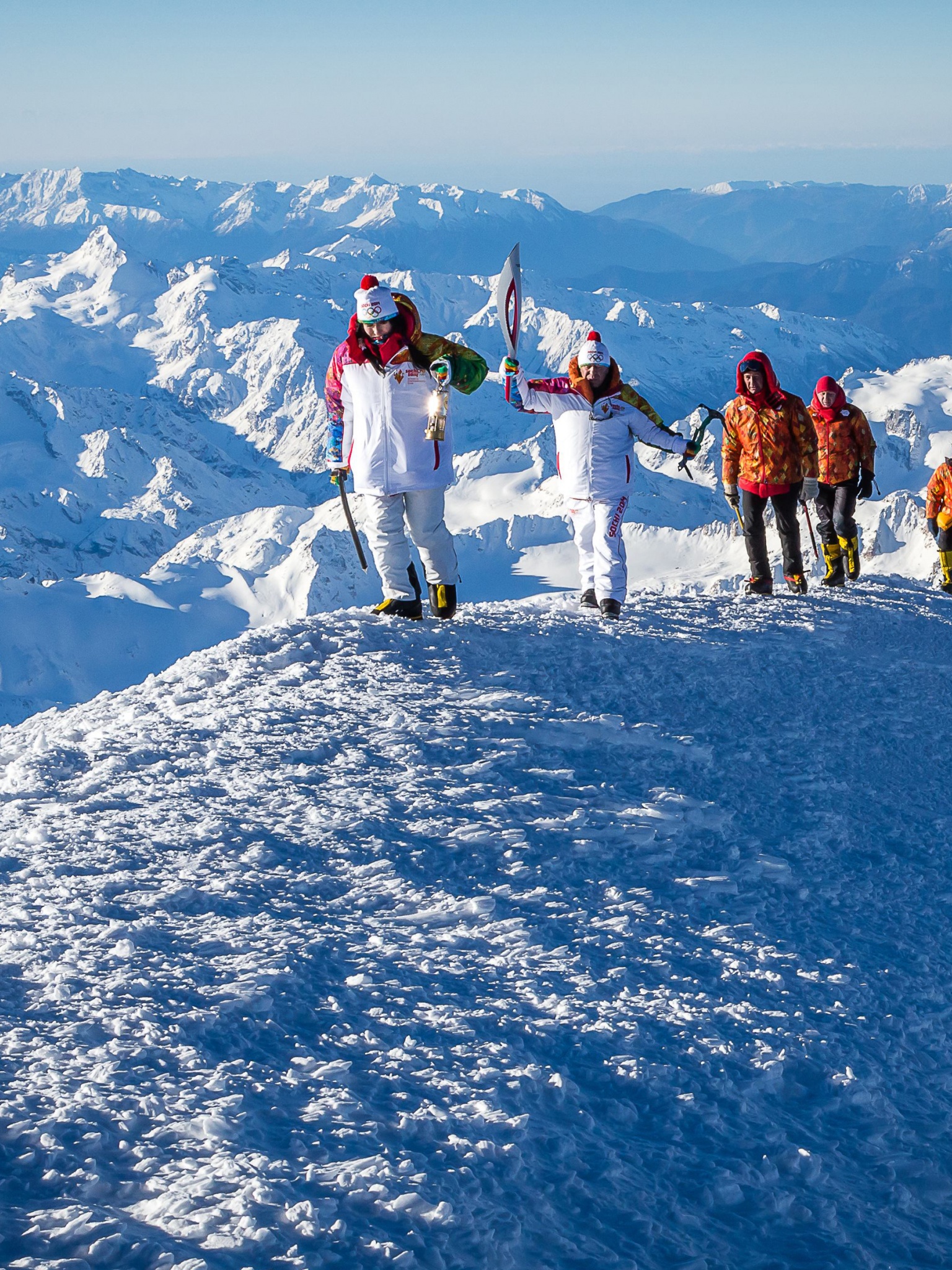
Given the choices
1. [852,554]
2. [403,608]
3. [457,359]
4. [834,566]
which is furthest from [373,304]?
[852,554]

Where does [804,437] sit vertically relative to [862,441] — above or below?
above

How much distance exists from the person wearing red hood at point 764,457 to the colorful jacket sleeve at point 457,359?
10.1 feet

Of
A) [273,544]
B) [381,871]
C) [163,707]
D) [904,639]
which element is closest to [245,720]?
[163,707]

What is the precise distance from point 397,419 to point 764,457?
4054 mm

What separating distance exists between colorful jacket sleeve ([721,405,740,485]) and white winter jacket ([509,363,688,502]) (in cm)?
121

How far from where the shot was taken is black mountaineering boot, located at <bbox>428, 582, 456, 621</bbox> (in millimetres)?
8945

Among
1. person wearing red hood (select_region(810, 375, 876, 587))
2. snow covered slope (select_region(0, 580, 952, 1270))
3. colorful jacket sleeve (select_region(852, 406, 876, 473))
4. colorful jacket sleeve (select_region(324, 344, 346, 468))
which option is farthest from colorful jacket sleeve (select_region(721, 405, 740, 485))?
colorful jacket sleeve (select_region(324, 344, 346, 468))

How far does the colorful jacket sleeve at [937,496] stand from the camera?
12.2 metres

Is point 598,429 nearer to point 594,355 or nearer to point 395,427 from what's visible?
point 594,355

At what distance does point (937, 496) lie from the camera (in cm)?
1227

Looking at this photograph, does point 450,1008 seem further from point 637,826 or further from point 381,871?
point 637,826

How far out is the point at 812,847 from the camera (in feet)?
18.4

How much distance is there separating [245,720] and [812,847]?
11.7 feet

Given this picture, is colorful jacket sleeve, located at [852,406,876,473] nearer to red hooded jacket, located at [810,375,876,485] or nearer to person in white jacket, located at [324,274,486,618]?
red hooded jacket, located at [810,375,876,485]
